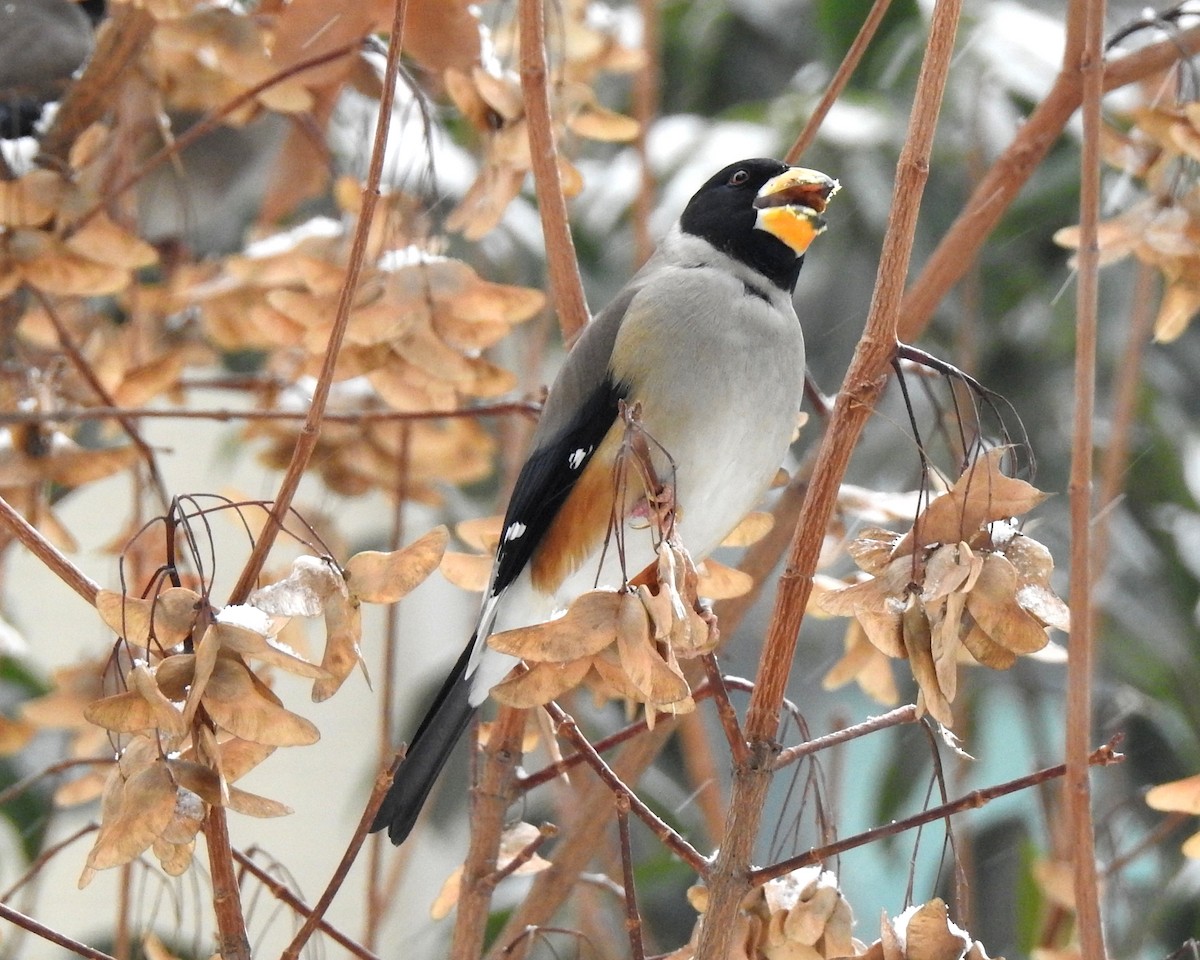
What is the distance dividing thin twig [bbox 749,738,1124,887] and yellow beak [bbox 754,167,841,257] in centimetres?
45

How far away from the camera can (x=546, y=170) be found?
→ 84cm

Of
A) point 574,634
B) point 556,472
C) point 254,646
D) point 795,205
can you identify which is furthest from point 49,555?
point 795,205

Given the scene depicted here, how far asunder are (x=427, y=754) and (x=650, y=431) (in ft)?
0.82

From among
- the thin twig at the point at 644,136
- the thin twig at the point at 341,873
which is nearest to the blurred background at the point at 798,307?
the thin twig at the point at 644,136

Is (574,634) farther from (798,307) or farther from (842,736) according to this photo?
(798,307)

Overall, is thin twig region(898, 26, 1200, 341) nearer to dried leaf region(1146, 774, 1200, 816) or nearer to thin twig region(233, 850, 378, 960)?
dried leaf region(1146, 774, 1200, 816)

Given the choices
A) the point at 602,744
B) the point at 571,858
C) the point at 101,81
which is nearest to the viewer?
the point at 602,744

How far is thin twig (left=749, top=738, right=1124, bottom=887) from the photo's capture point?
61 centimetres

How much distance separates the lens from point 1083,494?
0.55 m

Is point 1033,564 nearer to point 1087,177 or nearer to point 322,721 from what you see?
point 1087,177

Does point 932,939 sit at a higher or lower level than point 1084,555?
lower

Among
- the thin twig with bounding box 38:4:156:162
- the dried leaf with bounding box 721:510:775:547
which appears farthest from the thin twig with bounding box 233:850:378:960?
the thin twig with bounding box 38:4:156:162

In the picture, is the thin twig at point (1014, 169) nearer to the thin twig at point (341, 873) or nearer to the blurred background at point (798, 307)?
the blurred background at point (798, 307)

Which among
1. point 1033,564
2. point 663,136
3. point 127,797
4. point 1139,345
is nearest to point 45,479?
point 127,797
